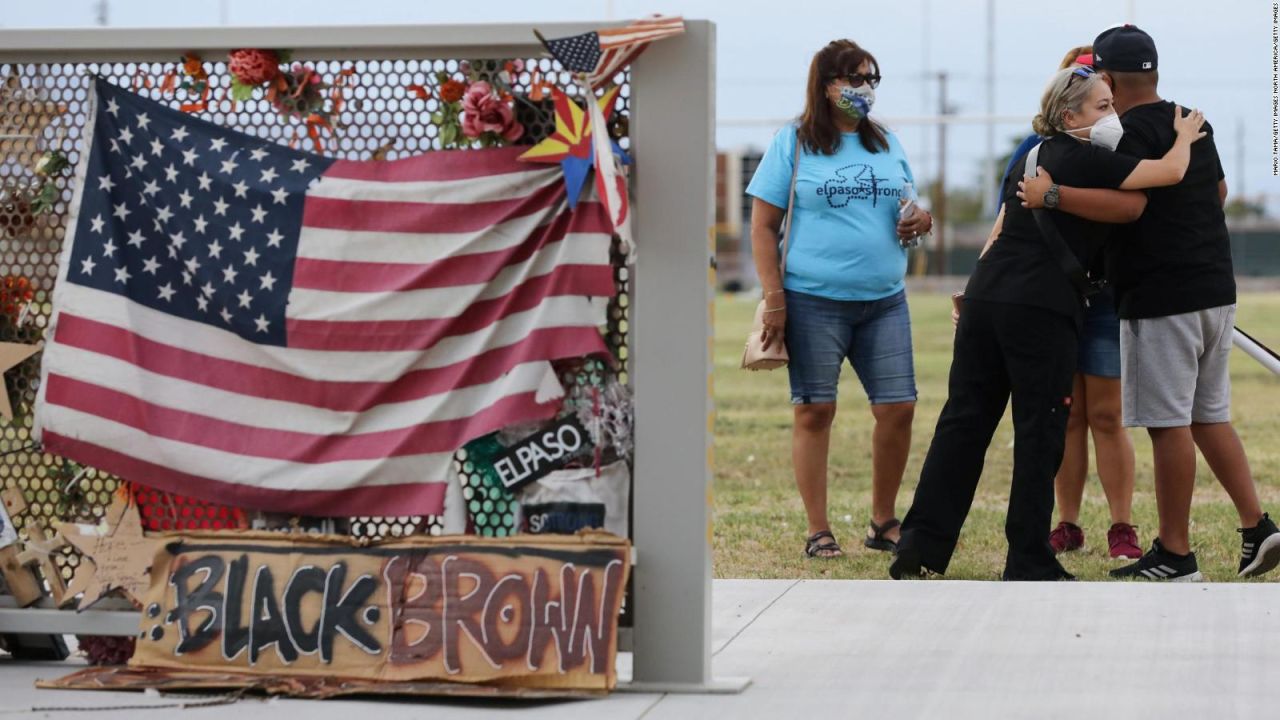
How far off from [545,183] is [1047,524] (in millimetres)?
2747

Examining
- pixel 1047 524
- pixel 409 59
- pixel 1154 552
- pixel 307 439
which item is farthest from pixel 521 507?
pixel 1154 552

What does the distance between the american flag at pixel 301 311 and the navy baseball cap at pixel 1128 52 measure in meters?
2.67

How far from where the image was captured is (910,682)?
17.3 feet

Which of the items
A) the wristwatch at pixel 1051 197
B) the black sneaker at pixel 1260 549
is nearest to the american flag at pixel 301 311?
the wristwatch at pixel 1051 197

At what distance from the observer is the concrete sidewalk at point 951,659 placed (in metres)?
4.98

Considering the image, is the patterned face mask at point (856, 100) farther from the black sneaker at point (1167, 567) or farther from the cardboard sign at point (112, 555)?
the cardboard sign at point (112, 555)

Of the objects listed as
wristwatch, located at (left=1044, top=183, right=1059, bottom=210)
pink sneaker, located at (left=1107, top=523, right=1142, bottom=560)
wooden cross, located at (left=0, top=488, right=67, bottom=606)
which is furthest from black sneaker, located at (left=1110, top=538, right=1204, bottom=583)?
wooden cross, located at (left=0, top=488, right=67, bottom=606)

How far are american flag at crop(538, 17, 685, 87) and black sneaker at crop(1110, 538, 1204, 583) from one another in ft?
10.6

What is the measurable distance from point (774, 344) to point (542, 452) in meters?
2.44

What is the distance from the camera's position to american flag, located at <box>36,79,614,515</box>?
5230 millimetres

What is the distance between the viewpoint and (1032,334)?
677 cm

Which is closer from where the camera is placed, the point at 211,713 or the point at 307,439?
the point at 211,713

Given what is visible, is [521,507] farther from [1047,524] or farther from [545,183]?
[1047,524]

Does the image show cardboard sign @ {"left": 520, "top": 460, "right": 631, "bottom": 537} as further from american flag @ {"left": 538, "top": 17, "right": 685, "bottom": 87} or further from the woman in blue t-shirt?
the woman in blue t-shirt
